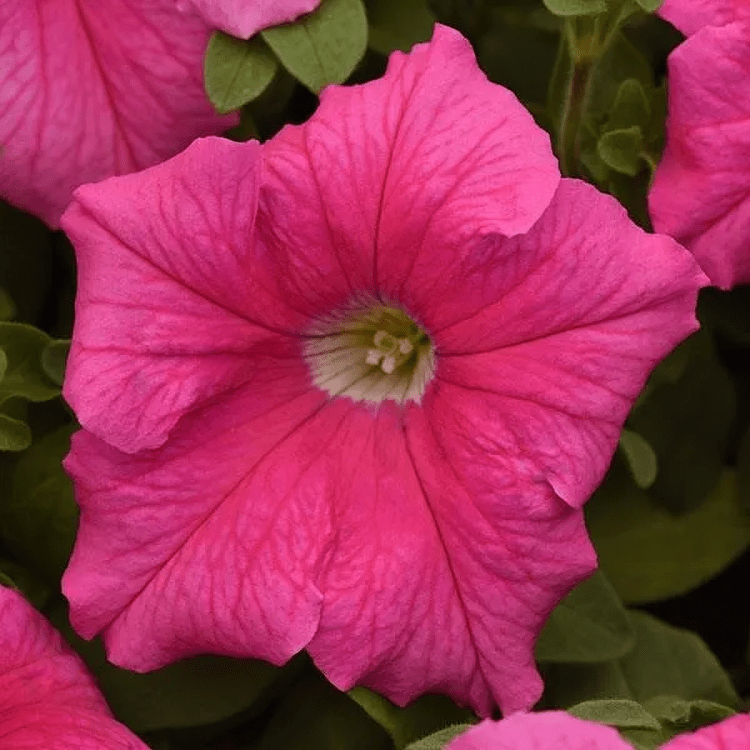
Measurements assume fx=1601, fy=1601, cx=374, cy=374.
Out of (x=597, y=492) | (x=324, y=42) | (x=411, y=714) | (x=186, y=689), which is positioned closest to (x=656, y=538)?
(x=597, y=492)

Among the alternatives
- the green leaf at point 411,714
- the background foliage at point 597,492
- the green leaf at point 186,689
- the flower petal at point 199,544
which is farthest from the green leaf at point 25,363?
the green leaf at point 411,714

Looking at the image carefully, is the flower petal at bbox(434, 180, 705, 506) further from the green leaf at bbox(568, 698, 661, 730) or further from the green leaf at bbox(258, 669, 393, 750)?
the green leaf at bbox(258, 669, 393, 750)

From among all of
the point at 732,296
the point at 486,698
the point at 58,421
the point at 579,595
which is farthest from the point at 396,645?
the point at 732,296

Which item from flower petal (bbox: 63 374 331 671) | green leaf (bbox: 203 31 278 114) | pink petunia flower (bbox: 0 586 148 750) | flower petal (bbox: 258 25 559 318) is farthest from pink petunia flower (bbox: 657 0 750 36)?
pink petunia flower (bbox: 0 586 148 750)

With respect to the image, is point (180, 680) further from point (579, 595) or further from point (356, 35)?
point (356, 35)

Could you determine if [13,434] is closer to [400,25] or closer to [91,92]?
[91,92]
